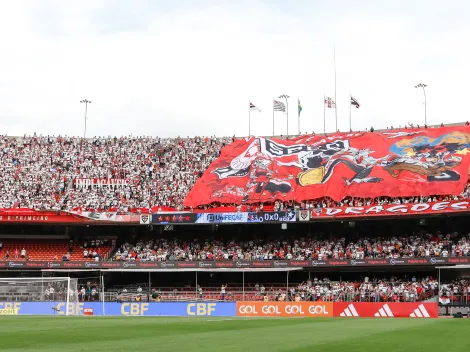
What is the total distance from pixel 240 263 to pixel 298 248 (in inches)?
247

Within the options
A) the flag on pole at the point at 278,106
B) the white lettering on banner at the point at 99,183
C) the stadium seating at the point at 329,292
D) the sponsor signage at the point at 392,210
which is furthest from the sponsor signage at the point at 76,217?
the flag on pole at the point at 278,106

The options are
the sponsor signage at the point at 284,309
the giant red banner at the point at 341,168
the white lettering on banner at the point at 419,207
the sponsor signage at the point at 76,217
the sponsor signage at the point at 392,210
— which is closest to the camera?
the sponsor signage at the point at 284,309

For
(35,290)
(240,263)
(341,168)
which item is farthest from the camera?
(341,168)

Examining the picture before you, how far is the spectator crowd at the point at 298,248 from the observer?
6209 cm

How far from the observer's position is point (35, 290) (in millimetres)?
57281

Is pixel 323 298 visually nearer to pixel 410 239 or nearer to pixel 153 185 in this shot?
pixel 410 239

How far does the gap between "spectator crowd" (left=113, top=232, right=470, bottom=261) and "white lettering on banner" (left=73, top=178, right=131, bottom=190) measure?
26.2 feet

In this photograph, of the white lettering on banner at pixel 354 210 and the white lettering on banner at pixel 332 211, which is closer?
the white lettering on banner at pixel 354 210

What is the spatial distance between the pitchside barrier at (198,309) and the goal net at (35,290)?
415 mm

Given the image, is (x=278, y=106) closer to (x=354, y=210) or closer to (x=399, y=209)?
(x=354, y=210)

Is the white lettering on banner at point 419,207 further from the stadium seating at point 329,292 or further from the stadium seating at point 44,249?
the stadium seating at point 44,249

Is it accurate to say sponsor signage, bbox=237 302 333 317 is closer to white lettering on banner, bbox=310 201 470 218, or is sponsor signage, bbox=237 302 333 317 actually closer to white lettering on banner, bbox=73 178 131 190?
white lettering on banner, bbox=310 201 470 218

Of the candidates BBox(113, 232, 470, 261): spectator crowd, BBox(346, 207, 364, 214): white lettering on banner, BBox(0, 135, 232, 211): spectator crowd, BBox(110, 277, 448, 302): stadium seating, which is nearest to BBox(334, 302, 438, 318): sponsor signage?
BBox(110, 277, 448, 302): stadium seating

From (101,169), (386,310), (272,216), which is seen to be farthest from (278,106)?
(386,310)
